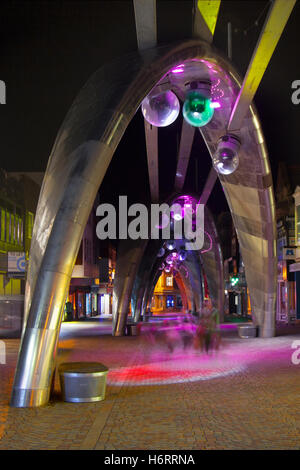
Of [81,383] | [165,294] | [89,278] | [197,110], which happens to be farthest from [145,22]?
[165,294]

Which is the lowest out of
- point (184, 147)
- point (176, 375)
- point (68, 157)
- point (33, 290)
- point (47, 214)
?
point (176, 375)

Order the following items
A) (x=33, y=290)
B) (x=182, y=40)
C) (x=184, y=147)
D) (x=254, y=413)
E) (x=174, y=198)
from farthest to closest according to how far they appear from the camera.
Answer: (x=174, y=198)
(x=184, y=147)
(x=182, y=40)
(x=33, y=290)
(x=254, y=413)

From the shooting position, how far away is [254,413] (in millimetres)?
8508

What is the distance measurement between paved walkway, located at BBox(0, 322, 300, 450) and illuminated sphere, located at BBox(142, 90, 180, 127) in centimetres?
508

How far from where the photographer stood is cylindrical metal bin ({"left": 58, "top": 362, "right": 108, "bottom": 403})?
9.30 meters

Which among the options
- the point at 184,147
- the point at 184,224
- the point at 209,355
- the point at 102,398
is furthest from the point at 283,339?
the point at 184,224

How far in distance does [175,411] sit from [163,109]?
5327 mm

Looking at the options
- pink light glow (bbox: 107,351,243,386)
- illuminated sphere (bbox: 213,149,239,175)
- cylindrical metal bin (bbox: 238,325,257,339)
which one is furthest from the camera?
cylindrical metal bin (bbox: 238,325,257,339)

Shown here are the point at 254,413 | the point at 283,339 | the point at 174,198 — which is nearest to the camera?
the point at 254,413

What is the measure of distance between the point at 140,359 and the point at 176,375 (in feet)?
11.4

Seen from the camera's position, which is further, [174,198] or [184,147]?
[174,198]

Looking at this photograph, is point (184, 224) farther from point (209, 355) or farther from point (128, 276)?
point (209, 355)

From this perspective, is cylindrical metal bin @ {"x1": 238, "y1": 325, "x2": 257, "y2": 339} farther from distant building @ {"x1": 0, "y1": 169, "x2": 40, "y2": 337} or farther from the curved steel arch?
the curved steel arch

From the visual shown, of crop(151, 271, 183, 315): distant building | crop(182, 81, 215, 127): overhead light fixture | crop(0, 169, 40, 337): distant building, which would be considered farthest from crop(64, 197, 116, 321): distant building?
crop(182, 81, 215, 127): overhead light fixture
